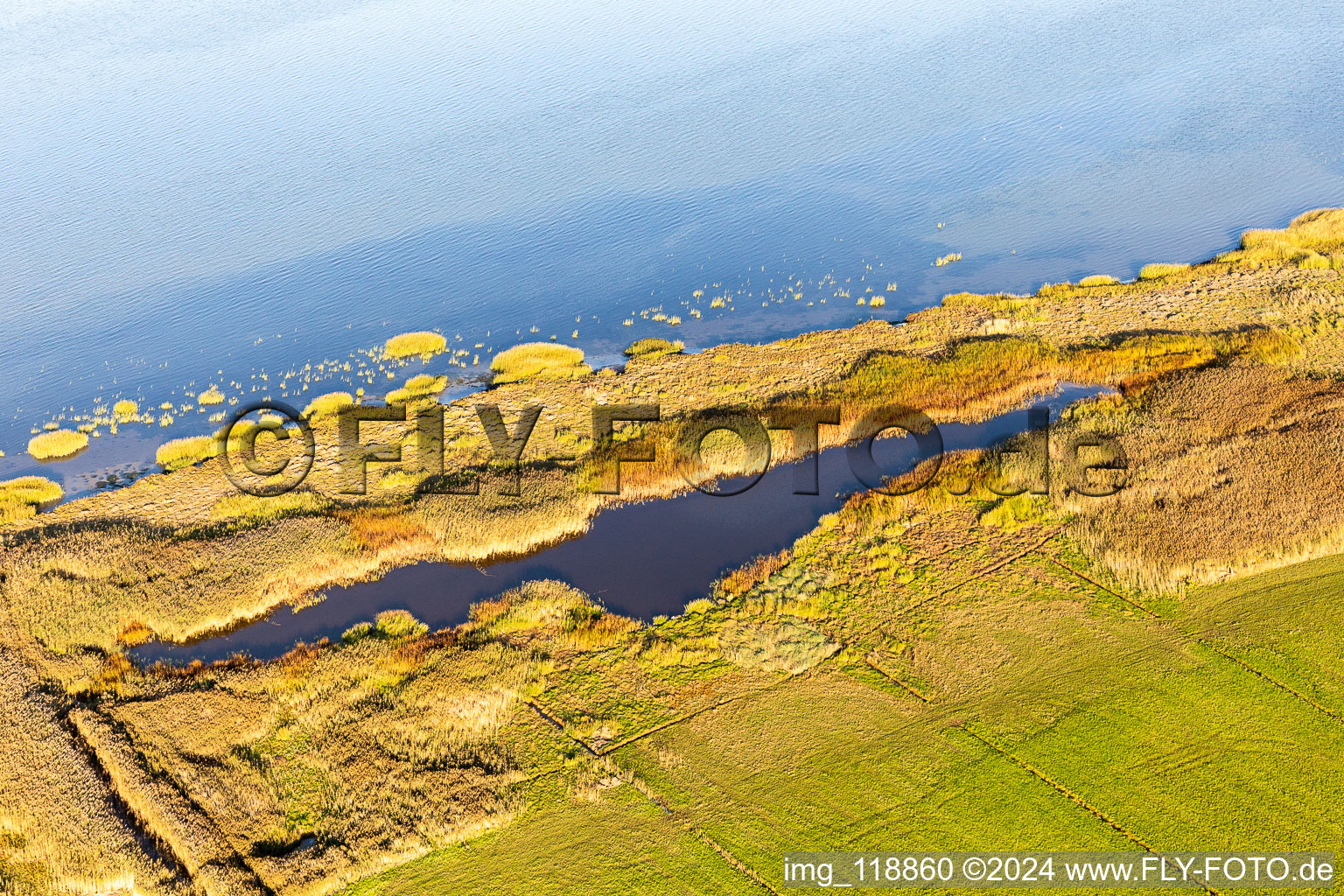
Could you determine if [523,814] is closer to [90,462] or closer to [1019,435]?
[1019,435]

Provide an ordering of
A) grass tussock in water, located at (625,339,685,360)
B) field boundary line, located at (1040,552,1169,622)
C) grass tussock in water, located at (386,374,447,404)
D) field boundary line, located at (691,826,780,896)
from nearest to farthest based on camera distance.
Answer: field boundary line, located at (691,826,780,896)
field boundary line, located at (1040,552,1169,622)
grass tussock in water, located at (386,374,447,404)
grass tussock in water, located at (625,339,685,360)

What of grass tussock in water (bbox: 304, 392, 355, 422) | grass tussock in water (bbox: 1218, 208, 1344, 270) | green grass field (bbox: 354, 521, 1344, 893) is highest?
grass tussock in water (bbox: 1218, 208, 1344, 270)

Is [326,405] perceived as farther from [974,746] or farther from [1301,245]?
[1301,245]

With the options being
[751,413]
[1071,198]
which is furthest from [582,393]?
[1071,198]

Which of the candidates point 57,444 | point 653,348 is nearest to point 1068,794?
point 653,348

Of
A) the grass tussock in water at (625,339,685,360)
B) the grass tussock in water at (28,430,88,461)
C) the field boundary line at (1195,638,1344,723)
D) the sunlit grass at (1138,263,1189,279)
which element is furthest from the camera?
the sunlit grass at (1138,263,1189,279)

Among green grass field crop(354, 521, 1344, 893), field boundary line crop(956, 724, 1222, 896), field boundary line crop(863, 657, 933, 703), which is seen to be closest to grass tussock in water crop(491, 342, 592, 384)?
green grass field crop(354, 521, 1344, 893)

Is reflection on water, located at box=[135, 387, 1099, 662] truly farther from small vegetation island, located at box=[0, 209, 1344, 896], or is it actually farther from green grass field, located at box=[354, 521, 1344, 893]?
green grass field, located at box=[354, 521, 1344, 893]
